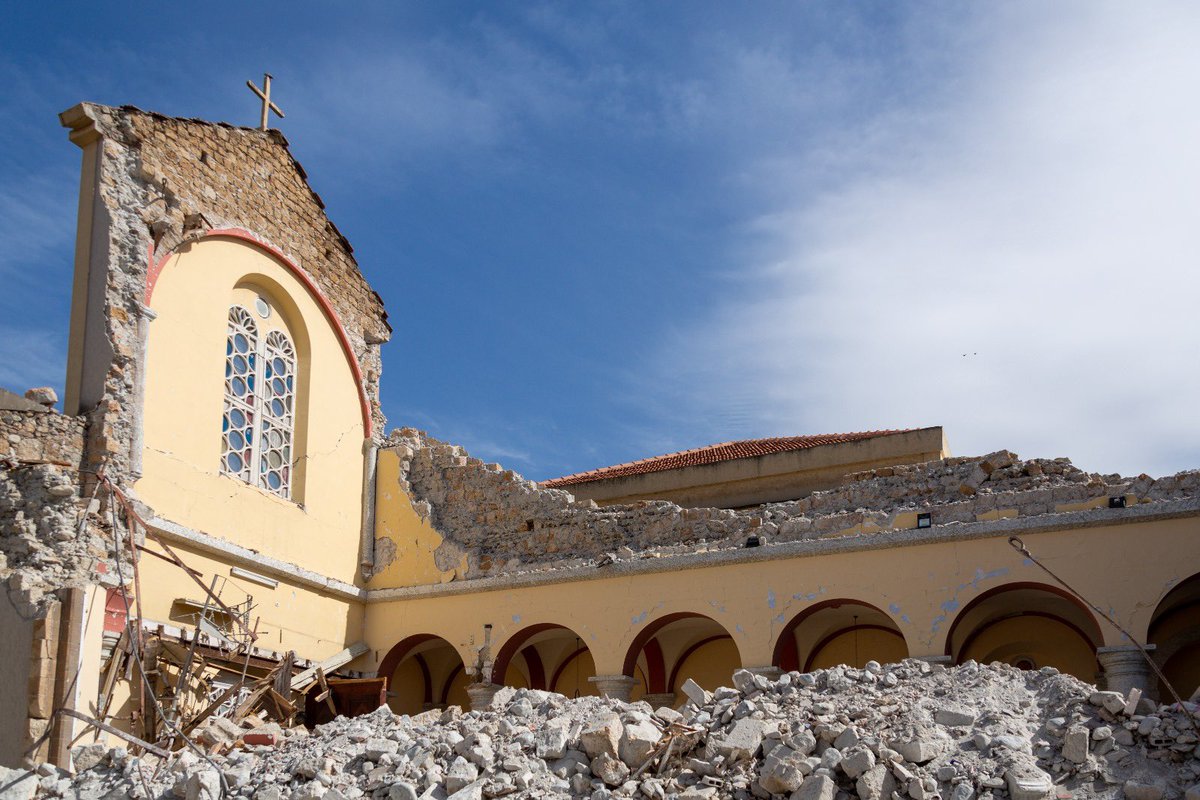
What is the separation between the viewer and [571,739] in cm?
948

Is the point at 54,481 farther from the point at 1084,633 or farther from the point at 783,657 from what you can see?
the point at 1084,633

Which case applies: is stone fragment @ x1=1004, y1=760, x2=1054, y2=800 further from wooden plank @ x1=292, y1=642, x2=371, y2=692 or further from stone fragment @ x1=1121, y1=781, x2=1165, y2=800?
wooden plank @ x1=292, y1=642, x2=371, y2=692

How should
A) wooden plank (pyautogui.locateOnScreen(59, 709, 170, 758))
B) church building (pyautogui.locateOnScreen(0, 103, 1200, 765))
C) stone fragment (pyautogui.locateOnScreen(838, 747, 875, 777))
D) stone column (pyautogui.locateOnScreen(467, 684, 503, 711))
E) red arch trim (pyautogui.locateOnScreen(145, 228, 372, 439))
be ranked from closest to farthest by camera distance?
1. stone fragment (pyautogui.locateOnScreen(838, 747, 875, 777))
2. wooden plank (pyautogui.locateOnScreen(59, 709, 170, 758))
3. church building (pyautogui.locateOnScreen(0, 103, 1200, 765))
4. red arch trim (pyautogui.locateOnScreen(145, 228, 372, 439))
5. stone column (pyautogui.locateOnScreen(467, 684, 503, 711))

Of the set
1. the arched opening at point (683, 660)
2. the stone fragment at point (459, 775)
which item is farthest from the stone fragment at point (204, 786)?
the arched opening at point (683, 660)

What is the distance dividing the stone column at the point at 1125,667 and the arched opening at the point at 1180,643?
191 cm

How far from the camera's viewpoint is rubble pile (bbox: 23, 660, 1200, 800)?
8.55 metres

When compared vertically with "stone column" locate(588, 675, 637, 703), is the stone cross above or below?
above

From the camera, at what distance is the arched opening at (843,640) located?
15523 mm

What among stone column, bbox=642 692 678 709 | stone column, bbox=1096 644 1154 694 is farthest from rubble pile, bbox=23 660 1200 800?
stone column, bbox=642 692 678 709

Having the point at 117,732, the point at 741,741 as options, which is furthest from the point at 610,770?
the point at 117,732

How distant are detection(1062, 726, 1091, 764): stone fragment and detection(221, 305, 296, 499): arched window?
9.08 m

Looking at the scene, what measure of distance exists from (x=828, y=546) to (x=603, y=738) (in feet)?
17.3

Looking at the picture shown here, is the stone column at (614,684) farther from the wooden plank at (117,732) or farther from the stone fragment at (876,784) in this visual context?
the stone fragment at (876,784)

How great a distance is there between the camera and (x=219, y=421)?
14.0 metres
